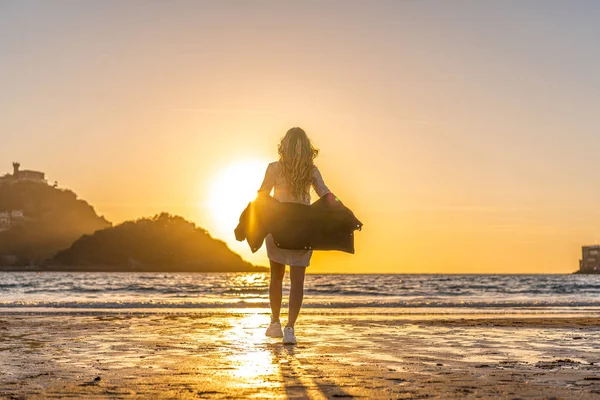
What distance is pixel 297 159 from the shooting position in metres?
7.52

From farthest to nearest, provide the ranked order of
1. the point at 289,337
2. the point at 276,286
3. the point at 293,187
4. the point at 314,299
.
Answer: the point at 314,299 → the point at 276,286 → the point at 293,187 → the point at 289,337

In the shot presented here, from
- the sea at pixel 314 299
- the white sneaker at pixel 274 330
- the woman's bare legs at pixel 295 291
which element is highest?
the woman's bare legs at pixel 295 291

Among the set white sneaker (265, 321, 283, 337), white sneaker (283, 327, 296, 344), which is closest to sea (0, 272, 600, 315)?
white sneaker (265, 321, 283, 337)

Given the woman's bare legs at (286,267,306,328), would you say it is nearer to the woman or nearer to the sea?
the woman

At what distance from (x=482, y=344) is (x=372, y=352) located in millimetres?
1466

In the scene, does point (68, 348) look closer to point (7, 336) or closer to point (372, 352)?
point (7, 336)

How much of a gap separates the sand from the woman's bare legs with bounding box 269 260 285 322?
1.25 ft

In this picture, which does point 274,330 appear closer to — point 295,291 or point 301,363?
point 295,291

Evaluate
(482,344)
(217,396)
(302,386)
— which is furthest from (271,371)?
(482,344)

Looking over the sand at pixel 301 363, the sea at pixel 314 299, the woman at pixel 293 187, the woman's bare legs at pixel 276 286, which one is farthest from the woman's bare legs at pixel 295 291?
the sea at pixel 314 299

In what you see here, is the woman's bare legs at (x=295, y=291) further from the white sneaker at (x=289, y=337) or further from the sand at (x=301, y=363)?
the sand at (x=301, y=363)

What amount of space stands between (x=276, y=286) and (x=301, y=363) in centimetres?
216

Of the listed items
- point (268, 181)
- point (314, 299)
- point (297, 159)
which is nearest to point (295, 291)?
point (268, 181)

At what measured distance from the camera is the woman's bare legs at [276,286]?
24.9 feet
